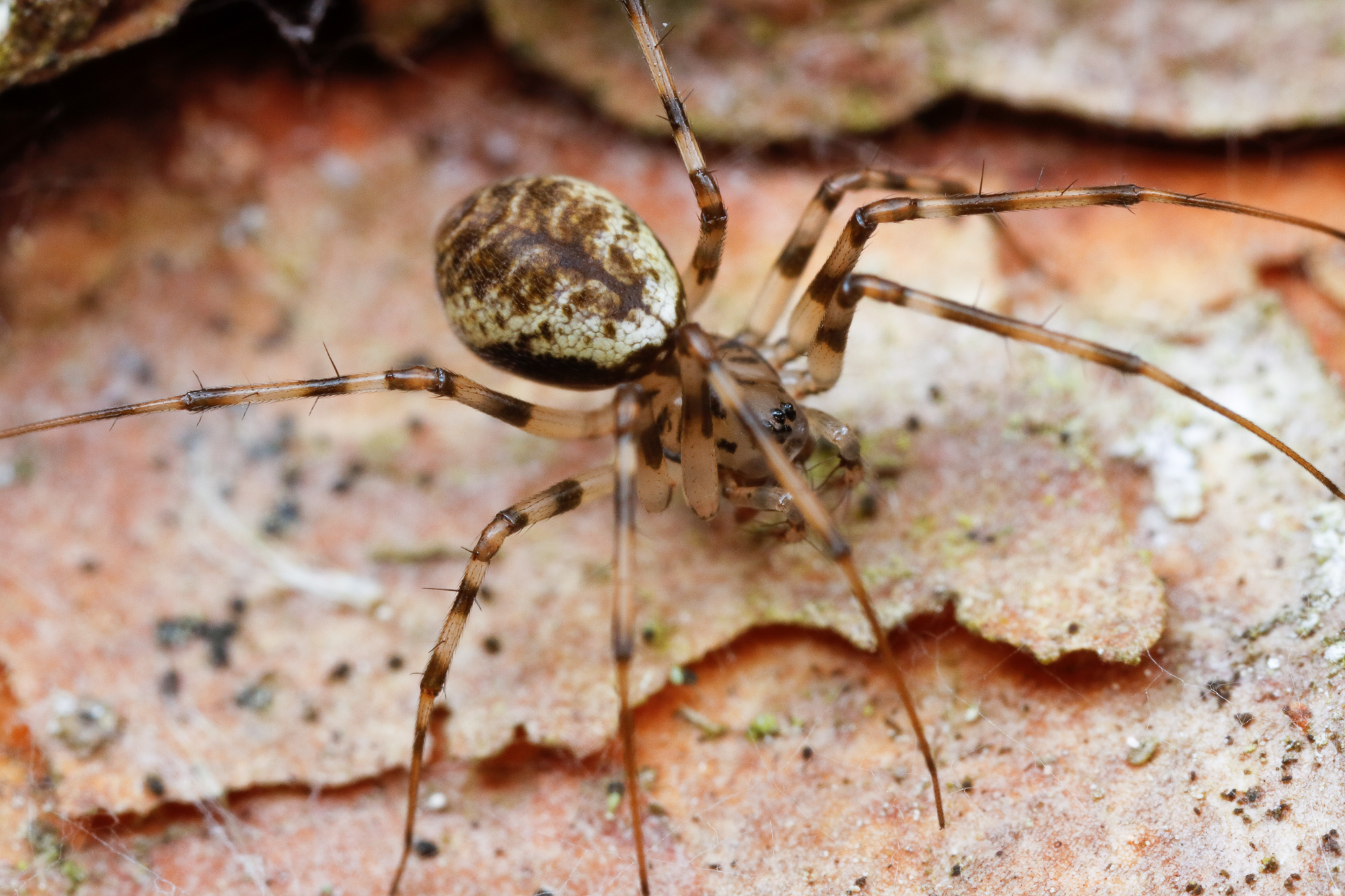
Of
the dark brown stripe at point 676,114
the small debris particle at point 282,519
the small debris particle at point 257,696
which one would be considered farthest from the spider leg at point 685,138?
the small debris particle at point 257,696

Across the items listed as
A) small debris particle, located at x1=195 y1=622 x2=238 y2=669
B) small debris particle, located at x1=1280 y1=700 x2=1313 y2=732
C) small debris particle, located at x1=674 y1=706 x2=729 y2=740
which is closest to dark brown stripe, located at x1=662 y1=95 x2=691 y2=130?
small debris particle, located at x1=674 y1=706 x2=729 y2=740

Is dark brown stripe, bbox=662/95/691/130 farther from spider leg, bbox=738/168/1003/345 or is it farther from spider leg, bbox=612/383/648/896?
spider leg, bbox=612/383/648/896

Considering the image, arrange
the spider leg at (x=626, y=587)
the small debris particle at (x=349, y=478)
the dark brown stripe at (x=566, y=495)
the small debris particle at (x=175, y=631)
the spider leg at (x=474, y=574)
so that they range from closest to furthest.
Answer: the spider leg at (x=626, y=587) → the spider leg at (x=474, y=574) → the dark brown stripe at (x=566, y=495) → the small debris particle at (x=175, y=631) → the small debris particle at (x=349, y=478)

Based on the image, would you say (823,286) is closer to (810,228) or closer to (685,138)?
(810,228)

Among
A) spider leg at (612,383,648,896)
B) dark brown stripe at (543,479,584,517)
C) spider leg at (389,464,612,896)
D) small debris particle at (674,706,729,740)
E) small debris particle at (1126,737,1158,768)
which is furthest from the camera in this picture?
dark brown stripe at (543,479,584,517)

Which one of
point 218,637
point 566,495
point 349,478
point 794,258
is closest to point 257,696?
point 218,637

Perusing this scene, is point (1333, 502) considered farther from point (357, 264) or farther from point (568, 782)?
point (357, 264)

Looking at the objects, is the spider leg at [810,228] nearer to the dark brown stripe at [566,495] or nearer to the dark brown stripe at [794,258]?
the dark brown stripe at [794,258]
